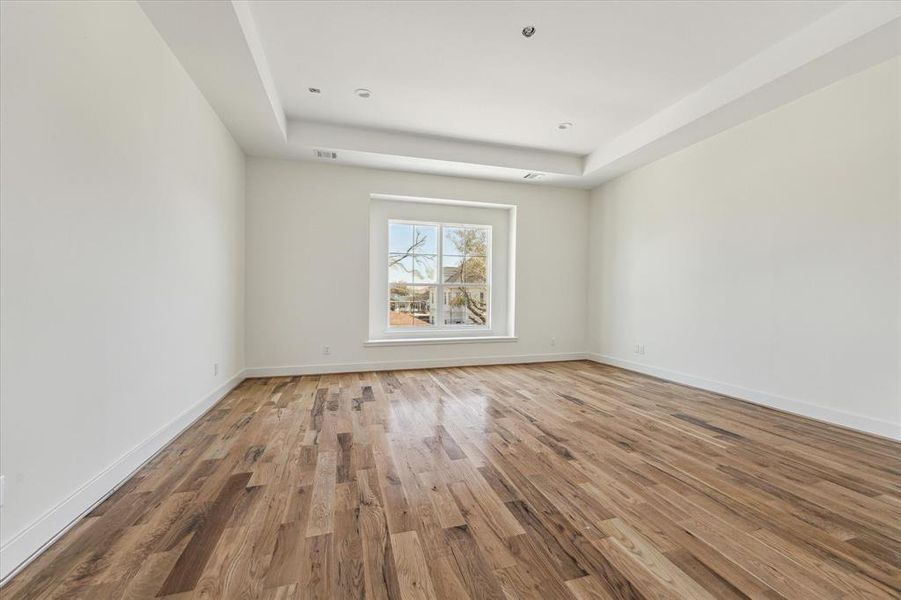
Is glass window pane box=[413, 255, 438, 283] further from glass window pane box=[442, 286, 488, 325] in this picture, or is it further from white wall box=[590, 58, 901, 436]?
white wall box=[590, 58, 901, 436]

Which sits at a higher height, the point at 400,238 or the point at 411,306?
the point at 400,238

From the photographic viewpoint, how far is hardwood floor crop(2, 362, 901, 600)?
1224 millimetres

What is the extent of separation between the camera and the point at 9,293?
126 cm

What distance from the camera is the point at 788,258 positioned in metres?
3.24

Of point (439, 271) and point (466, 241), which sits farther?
point (466, 241)

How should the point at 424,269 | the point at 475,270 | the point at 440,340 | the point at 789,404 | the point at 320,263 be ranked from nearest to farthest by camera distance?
1. the point at 789,404
2. the point at 320,263
3. the point at 440,340
4. the point at 424,269
5. the point at 475,270

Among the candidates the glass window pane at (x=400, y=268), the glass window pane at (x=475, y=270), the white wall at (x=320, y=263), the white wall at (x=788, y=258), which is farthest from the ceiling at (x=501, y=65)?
the glass window pane at (x=475, y=270)

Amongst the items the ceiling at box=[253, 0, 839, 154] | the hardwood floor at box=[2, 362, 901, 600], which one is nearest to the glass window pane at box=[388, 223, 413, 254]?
the ceiling at box=[253, 0, 839, 154]

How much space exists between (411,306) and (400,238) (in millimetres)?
973

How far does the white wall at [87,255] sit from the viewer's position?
1282mm

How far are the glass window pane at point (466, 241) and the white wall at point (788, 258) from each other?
2.14m

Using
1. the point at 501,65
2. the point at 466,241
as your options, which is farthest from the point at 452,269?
the point at 501,65

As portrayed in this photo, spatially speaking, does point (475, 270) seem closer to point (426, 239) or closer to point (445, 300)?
point (445, 300)

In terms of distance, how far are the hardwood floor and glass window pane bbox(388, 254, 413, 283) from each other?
254 cm
